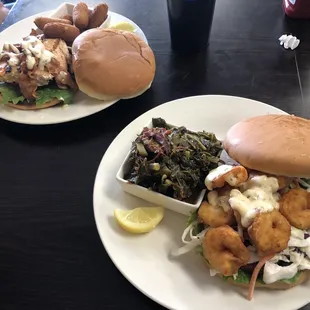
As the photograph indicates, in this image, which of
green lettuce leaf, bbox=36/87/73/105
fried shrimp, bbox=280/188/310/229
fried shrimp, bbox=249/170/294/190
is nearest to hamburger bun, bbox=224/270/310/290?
fried shrimp, bbox=280/188/310/229

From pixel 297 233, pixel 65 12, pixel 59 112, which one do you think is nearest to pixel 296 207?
pixel 297 233

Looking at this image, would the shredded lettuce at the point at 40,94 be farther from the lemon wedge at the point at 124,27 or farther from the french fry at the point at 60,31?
the lemon wedge at the point at 124,27

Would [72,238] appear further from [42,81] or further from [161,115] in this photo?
[42,81]

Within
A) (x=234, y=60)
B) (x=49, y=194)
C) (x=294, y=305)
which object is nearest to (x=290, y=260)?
(x=294, y=305)

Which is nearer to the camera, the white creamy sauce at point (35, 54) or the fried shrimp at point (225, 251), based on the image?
the fried shrimp at point (225, 251)

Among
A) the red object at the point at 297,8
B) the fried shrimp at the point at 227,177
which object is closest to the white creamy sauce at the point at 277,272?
the fried shrimp at the point at 227,177

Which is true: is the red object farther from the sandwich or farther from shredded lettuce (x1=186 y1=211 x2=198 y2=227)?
shredded lettuce (x1=186 y1=211 x2=198 y2=227)

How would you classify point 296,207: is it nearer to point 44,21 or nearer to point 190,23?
point 190,23

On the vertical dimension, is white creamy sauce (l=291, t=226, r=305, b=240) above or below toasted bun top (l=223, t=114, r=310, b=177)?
below
